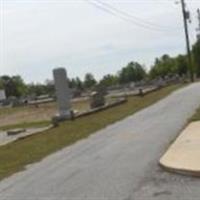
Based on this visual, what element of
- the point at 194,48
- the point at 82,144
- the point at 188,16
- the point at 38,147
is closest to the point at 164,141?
the point at 82,144

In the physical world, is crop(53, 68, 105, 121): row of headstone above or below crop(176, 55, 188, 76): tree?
above

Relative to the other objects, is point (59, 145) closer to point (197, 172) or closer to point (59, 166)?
point (59, 166)

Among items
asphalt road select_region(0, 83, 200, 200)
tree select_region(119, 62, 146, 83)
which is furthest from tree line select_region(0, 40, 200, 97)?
asphalt road select_region(0, 83, 200, 200)

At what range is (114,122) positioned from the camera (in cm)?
2777

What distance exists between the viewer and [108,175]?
12.9m

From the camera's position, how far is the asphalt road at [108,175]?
1094 cm

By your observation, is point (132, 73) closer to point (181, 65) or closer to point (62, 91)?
point (181, 65)

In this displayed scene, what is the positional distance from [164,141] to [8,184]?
5364 millimetres

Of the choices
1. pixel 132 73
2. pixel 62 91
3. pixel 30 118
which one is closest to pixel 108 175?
pixel 62 91

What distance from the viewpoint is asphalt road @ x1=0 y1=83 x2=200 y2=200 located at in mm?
10938

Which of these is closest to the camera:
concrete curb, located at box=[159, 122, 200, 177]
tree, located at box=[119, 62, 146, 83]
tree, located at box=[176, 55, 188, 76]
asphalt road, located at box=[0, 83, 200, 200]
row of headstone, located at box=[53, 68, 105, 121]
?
asphalt road, located at box=[0, 83, 200, 200]

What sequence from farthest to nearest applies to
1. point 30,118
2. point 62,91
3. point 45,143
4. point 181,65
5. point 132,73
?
point 132,73
point 181,65
point 30,118
point 62,91
point 45,143

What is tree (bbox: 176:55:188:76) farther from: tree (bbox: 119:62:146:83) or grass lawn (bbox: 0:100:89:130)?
grass lawn (bbox: 0:100:89:130)

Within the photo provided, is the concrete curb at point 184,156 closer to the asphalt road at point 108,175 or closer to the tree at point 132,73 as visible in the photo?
the asphalt road at point 108,175
